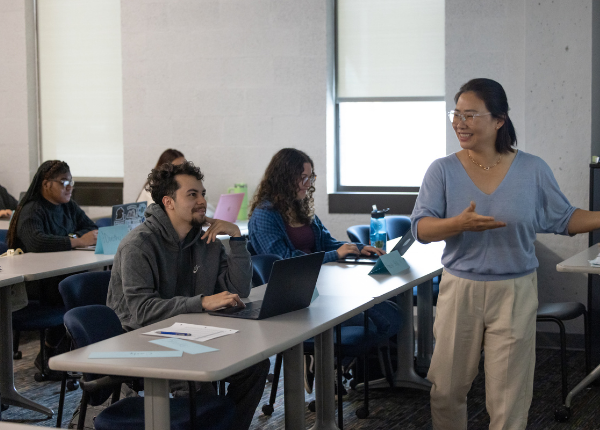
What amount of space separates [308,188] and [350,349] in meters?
1.04

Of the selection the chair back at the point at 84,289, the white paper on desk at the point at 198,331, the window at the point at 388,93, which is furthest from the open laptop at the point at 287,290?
the window at the point at 388,93

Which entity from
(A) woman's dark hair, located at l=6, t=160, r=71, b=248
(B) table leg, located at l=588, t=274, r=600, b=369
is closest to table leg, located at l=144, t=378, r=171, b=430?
(A) woman's dark hair, located at l=6, t=160, r=71, b=248

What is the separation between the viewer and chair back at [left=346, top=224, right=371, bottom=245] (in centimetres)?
445

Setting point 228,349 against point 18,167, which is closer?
point 228,349

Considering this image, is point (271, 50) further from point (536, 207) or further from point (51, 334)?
point (536, 207)

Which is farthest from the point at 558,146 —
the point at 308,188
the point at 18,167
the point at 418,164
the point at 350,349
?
the point at 18,167

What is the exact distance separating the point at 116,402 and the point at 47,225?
2.23m

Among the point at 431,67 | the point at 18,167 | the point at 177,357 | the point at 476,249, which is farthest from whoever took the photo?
the point at 18,167

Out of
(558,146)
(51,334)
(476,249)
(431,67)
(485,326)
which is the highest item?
(431,67)

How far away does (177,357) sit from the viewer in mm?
1854

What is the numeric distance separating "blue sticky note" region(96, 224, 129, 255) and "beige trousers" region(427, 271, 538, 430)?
2147 millimetres

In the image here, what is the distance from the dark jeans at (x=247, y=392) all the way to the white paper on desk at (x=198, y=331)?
0.38 meters

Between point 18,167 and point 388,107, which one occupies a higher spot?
point 388,107

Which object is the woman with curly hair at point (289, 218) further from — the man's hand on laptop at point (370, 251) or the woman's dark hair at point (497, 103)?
the woman's dark hair at point (497, 103)
